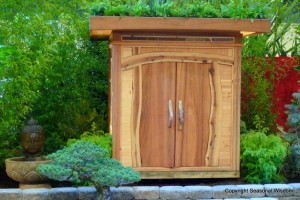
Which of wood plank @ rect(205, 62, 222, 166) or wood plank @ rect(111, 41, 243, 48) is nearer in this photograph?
wood plank @ rect(111, 41, 243, 48)

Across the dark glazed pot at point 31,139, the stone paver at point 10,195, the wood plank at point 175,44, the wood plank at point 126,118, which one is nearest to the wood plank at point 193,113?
the wood plank at point 175,44

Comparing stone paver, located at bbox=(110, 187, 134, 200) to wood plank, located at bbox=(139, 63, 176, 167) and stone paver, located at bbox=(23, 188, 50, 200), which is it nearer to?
wood plank, located at bbox=(139, 63, 176, 167)

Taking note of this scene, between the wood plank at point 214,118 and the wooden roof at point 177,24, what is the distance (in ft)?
1.97

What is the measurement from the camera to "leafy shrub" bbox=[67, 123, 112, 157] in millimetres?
7676

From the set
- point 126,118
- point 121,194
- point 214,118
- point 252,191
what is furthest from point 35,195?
point 252,191

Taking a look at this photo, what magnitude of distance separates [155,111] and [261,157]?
62.7 inches

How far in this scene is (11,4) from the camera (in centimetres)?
946

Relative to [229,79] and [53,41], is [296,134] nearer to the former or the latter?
[229,79]

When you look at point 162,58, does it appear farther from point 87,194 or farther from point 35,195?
point 35,195

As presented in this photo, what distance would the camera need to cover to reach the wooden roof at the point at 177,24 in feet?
23.6

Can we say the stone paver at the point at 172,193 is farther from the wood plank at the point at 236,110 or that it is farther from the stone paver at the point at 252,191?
the wood plank at the point at 236,110

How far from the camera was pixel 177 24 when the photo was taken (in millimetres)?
7293

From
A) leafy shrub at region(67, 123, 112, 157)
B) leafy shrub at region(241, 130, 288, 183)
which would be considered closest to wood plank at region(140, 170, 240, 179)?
leafy shrub at region(241, 130, 288, 183)

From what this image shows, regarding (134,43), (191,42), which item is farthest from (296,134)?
(134,43)
